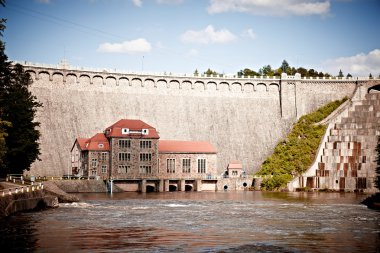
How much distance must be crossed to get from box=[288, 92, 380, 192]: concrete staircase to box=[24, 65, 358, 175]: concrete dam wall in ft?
47.7

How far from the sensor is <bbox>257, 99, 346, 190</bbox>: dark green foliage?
3772 inches

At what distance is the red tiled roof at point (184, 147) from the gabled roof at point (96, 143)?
8.94 meters

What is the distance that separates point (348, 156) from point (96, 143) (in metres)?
39.5

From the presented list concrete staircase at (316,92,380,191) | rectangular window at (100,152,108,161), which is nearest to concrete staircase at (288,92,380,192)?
concrete staircase at (316,92,380,191)

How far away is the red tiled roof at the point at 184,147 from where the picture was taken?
Answer: 94444 millimetres

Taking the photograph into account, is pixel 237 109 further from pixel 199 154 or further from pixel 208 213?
pixel 208 213

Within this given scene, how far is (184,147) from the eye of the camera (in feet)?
315

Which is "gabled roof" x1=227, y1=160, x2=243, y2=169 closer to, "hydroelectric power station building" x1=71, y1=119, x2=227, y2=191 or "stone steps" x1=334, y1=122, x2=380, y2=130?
"hydroelectric power station building" x1=71, y1=119, x2=227, y2=191

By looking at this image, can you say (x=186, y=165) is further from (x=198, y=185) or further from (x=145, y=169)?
(x=145, y=169)

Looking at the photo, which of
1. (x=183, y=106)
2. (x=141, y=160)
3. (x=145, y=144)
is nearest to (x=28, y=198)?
(x=141, y=160)

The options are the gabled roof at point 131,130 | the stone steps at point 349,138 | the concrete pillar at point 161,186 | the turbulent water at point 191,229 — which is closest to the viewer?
the turbulent water at point 191,229

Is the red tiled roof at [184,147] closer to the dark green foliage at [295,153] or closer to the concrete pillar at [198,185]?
the concrete pillar at [198,185]

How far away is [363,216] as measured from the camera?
49.2 meters

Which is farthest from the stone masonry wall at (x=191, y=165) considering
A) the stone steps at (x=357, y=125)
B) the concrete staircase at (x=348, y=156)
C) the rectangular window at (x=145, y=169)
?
the stone steps at (x=357, y=125)
